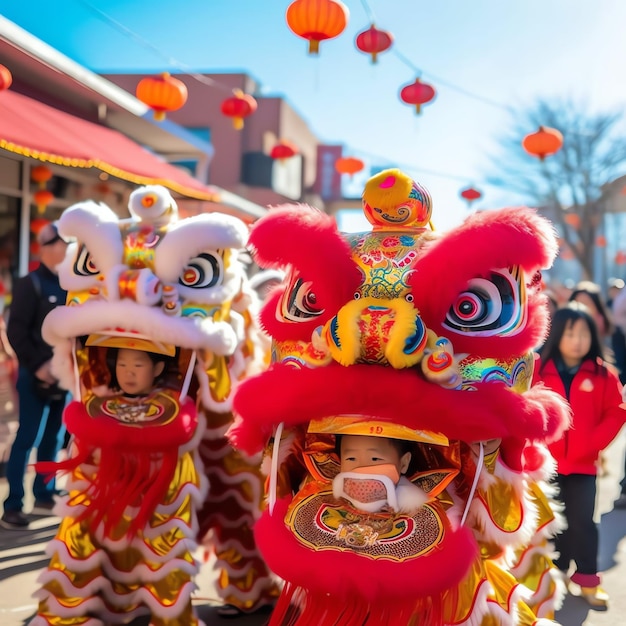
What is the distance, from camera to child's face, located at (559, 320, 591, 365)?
13.7 ft

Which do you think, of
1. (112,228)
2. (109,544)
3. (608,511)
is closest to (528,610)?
(109,544)

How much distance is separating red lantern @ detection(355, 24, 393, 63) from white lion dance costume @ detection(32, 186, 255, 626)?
4437 mm

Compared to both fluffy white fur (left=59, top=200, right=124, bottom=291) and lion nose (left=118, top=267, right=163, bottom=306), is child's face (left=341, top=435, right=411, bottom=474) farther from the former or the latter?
fluffy white fur (left=59, top=200, right=124, bottom=291)

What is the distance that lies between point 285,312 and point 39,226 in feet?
22.3

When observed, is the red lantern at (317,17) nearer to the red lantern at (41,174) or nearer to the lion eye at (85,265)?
the lion eye at (85,265)

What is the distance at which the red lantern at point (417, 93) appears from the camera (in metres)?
8.26


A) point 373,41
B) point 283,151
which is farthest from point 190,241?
point 283,151

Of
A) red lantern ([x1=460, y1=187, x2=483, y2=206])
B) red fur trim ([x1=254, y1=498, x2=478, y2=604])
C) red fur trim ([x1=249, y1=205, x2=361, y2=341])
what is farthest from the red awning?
red lantern ([x1=460, y1=187, x2=483, y2=206])

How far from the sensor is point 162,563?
3.09 metres

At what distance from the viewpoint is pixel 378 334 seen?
2.23 metres

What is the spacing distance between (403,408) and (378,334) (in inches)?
9.0

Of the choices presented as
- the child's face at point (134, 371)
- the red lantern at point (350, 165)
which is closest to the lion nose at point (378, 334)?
the child's face at point (134, 371)

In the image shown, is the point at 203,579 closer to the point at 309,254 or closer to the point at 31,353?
the point at 31,353

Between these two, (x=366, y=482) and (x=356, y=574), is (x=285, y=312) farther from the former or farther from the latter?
(x=356, y=574)
